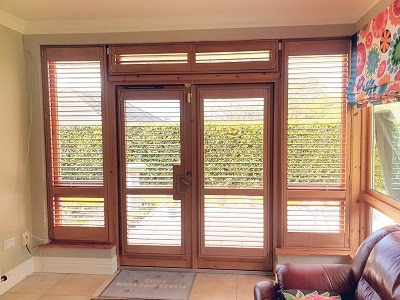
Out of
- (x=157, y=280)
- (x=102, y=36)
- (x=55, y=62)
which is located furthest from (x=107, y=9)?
(x=157, y=280)

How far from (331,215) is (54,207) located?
9.47 ft

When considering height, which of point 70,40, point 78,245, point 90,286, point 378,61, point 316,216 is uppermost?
point 70,40

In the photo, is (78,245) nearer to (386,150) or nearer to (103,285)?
(103,285)

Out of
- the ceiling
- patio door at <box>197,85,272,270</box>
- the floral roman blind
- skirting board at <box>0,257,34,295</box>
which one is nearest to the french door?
patio door at <box>197,85,272,270</box>

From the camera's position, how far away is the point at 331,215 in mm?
3117

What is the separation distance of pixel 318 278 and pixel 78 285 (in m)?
2.28

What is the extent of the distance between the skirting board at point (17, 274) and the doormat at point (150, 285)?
92 cm

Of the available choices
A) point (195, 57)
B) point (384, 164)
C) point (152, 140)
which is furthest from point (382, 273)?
point (195, 57)

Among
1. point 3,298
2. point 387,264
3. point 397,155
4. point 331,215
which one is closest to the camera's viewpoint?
point 387,264

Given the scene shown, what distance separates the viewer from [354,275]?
196cm

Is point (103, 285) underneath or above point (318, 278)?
underneath

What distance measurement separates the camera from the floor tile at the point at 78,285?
2.91 metres

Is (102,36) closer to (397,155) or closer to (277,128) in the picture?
(277,128)

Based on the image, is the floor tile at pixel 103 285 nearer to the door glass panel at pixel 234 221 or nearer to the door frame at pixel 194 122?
the door frame at pixel 194 122
